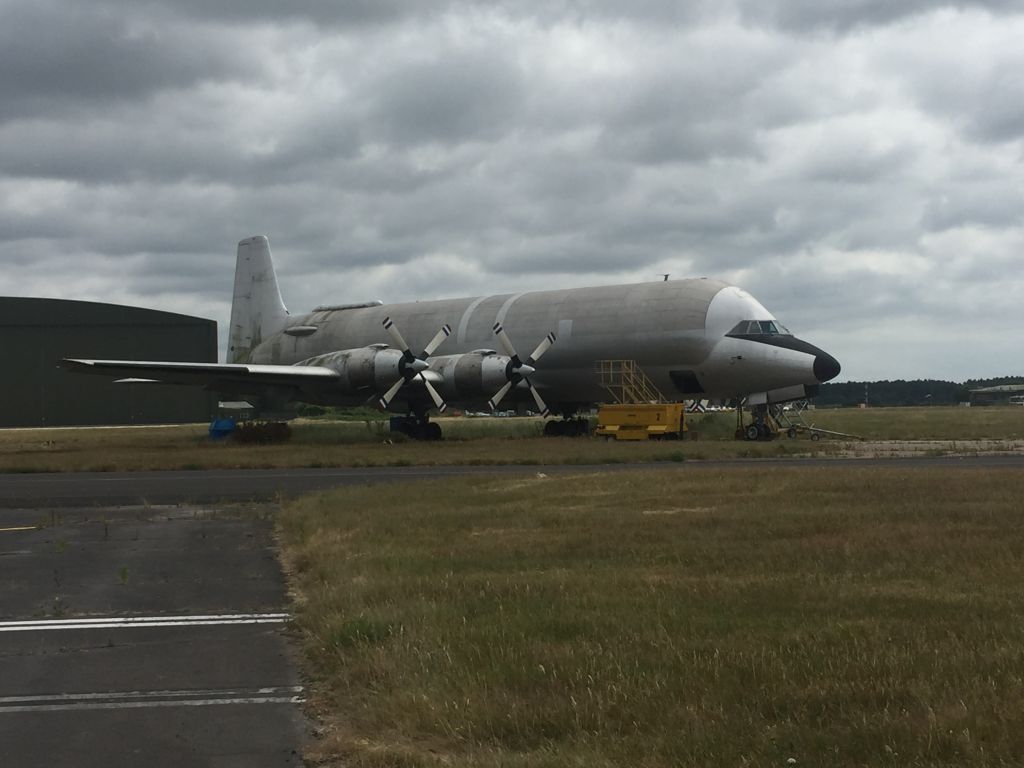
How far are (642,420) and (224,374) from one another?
14.8 m

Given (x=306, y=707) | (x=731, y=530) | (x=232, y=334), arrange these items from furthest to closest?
(x=232, y=334) → (x=731, y=530) → (x=306, y=707)

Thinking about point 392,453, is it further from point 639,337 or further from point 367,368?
point 639,337

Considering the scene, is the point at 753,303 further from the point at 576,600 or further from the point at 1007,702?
the point at 1007,702

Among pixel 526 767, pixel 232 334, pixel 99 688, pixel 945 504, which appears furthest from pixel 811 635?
pixel 232 334

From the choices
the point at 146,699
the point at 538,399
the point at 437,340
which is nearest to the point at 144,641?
the point at 146,699

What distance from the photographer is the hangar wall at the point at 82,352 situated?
254 ft

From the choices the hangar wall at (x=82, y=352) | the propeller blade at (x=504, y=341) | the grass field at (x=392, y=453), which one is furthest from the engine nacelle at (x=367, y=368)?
the hangar wall at (x=82, y=352)

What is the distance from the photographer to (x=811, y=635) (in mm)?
7105

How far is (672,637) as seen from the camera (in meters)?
7.19

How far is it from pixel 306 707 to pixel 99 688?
1.52 metres

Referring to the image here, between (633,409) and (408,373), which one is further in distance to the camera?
(408,373)

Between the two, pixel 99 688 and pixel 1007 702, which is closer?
pixel 1007 702

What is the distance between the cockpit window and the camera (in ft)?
113

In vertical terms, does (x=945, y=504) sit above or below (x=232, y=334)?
below
